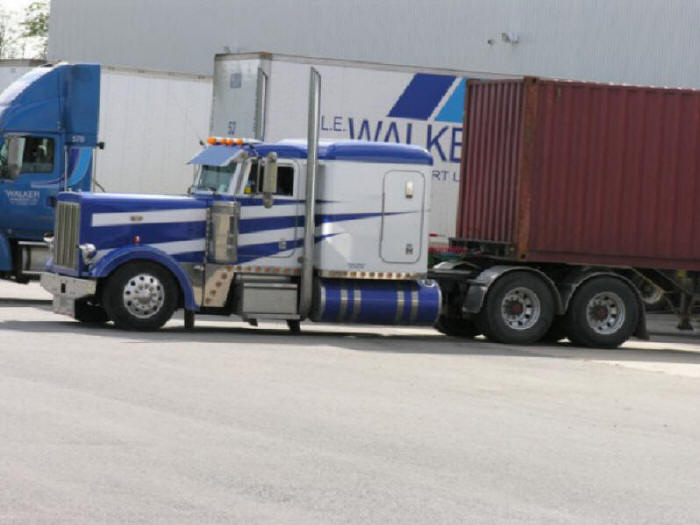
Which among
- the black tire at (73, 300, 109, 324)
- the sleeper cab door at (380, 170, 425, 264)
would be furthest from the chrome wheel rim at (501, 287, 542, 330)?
the black tire at (73, 300, 109, 324)

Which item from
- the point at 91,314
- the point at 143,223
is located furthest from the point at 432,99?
the point at 91,314

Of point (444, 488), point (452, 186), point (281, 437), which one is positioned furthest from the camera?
point (452, 186)

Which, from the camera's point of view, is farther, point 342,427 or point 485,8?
point 485,8

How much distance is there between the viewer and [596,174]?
21953 millimetres

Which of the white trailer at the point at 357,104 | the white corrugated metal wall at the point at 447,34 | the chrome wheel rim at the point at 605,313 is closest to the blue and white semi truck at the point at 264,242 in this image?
the chrome wheel rim at the point at 605,313

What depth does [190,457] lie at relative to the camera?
992 cm

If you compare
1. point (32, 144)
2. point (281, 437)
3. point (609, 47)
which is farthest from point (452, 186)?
point (281, 437)

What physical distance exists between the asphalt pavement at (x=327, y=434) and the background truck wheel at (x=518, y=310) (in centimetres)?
→ 239

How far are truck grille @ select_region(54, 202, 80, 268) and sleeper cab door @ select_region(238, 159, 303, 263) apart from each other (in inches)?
82.9

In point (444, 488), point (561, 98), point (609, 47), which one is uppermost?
point (609, 47)

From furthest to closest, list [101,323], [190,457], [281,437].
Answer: [101,323] < [281,437] < [190,457]

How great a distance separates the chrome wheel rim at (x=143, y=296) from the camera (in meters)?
19.6

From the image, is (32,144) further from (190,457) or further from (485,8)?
(485,8)

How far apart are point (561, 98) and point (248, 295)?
5.39 metres
